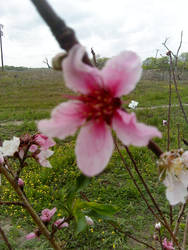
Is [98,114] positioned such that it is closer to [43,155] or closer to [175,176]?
[175,176]

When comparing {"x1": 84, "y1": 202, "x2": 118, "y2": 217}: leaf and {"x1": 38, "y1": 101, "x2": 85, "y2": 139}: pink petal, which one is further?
{"x1": 84, "y1": 202, "x2": 118, "y2": 217}: leaf

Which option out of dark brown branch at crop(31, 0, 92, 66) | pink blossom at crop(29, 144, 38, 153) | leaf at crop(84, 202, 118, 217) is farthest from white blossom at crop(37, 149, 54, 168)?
dark brown branch at crop(31, 0, 92, 66)

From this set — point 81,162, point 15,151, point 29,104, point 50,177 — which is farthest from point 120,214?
point 29,104

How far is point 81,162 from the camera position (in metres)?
0.47

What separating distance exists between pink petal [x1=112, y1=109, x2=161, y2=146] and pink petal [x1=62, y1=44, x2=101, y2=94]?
8 centimetres

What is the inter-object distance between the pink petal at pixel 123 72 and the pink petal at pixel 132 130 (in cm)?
6

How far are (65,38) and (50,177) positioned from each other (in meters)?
3.89

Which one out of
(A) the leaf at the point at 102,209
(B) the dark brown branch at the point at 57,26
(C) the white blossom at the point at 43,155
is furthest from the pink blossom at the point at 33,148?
(B) the dark brown branch at the point at 57,26

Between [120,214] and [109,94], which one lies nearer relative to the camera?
[109,94]

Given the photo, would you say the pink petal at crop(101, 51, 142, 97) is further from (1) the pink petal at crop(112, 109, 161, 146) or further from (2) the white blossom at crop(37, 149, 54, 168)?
(2) the white blossom at crop(37, 149, 54, 168)

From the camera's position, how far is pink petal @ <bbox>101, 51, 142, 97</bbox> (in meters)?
0.47

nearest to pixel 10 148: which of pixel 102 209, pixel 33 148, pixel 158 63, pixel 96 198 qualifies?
pixel 33 148

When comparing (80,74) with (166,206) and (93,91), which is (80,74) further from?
(166,206)

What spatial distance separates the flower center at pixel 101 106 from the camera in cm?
50
